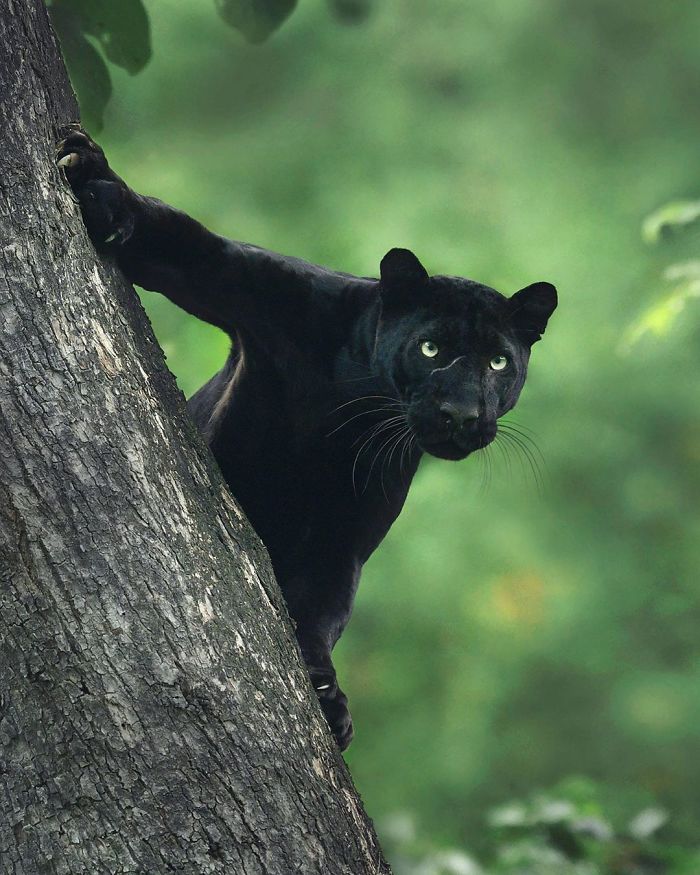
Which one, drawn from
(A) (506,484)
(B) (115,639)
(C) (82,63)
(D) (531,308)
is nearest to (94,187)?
(C) (82,63)

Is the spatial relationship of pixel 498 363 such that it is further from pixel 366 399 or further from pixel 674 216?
pixel 674 216

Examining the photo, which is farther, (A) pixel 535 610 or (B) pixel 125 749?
(A) pixel 535 610

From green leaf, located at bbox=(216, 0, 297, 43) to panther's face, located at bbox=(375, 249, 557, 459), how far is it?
55 cm

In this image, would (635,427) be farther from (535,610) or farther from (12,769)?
(12,769)

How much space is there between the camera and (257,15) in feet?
8.06

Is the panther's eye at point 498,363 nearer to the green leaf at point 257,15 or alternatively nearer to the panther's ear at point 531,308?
the panther's ear at point 531,308

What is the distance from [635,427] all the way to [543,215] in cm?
130

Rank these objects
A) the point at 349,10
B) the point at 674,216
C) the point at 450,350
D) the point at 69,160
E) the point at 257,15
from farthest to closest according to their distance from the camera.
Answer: the point at 674,216 → the point at 349,10 → the point at 257,15 → the point at 450,350 → the point at 69,160

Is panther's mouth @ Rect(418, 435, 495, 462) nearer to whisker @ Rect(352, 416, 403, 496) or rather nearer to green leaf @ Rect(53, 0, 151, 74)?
whisker @ Rect(352, 416, 403, 496)

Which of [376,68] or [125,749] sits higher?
[376,68]

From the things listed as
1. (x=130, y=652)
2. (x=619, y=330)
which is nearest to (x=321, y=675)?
(x=130, y=652)

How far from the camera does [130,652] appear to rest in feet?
4.98

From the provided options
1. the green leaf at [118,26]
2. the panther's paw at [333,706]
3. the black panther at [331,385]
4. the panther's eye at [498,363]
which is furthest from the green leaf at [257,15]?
the panther's paw at [333,706]

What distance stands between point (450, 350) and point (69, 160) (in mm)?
845
